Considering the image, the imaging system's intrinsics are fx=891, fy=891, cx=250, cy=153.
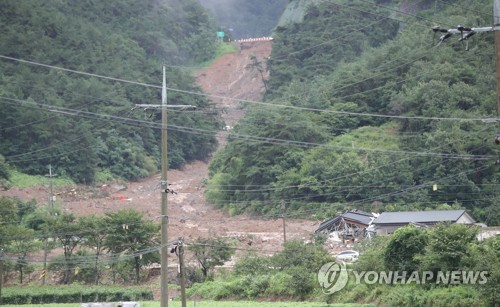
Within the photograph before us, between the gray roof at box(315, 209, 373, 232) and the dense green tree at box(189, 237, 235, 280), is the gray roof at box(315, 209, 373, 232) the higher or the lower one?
the higher one

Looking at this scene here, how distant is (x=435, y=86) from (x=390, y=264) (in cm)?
3079

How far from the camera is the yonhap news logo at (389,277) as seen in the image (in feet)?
102

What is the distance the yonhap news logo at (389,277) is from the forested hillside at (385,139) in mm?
11515

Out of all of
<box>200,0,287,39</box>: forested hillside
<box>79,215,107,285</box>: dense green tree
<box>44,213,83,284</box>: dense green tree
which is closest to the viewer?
<box>79,215,107,285</box>: dense green tree

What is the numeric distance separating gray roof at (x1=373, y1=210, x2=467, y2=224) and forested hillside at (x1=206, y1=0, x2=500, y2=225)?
1.64 m

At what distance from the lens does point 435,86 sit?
207ft

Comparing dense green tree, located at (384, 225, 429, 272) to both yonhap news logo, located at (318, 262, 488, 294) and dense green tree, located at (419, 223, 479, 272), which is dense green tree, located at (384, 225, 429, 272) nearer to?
yonhap news logo, located at (318, 262, 488, 294)

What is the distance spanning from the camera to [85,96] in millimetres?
82062

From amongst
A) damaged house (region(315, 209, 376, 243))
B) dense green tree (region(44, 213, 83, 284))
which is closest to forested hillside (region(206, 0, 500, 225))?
damaged house (region(315, 209, 376, 243))

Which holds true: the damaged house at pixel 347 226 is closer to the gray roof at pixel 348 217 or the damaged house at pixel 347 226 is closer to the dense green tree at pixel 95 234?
the gray roof at pixel 348 217

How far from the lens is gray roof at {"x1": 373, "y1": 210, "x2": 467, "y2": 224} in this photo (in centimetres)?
4594

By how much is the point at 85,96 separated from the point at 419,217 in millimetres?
43508

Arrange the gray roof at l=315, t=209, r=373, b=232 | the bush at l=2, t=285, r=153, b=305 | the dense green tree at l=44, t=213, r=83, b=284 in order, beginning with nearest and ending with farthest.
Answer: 1. the bush at l=2, t=285, r=153, b=305
2. the dense green tree at l=44, t=213, r=83, b=284
3. the gray roof at l=315, t=209, r=373, b=232

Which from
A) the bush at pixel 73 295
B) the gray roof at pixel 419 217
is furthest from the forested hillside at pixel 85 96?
the gray roof at pixel 419 217
